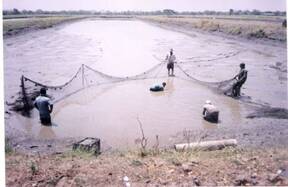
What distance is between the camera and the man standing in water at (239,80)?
19.0 ft

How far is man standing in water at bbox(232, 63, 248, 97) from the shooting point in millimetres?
5801

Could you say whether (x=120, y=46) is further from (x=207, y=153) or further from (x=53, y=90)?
(x=207, y=153)

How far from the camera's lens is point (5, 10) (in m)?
4.12

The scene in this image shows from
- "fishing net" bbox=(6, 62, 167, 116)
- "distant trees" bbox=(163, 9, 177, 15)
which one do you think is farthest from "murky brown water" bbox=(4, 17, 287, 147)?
"distant trees" bbox=(163, 9, 177, 15)

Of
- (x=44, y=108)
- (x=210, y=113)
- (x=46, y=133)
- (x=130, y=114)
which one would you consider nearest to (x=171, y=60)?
(x=210, y=113)

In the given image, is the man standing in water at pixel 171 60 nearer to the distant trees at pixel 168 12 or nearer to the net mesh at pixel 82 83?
the net mesh at pixel 82 83

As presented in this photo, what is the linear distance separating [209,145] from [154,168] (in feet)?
3.34

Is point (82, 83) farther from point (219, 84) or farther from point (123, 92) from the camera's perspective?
point (219, 84)

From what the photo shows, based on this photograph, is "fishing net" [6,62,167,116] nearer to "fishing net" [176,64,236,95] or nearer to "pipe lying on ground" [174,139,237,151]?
"fishing net" [176,64,236,95]

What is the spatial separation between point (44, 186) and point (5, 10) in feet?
6.59

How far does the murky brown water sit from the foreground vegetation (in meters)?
0.75

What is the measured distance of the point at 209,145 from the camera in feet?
15.5

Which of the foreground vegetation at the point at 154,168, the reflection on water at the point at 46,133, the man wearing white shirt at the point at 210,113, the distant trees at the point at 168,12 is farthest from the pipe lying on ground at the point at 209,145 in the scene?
the distant trees at the point at 168,12

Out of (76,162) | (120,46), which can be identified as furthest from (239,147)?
(120,46)
